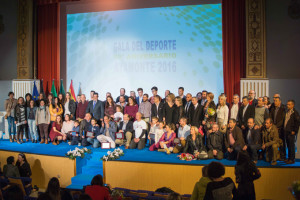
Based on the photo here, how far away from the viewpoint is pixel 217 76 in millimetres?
9516

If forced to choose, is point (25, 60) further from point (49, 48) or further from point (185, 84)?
point (185, 84)

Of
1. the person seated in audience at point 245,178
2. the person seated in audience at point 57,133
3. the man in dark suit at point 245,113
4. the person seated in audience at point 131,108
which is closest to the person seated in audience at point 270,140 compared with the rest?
the man in dark suit at point 245,113

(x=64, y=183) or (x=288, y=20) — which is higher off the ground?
(x=288, y=20)

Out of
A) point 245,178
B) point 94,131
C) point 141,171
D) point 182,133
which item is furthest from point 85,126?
point 245,178

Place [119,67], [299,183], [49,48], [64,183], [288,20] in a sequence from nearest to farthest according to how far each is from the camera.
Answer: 1. [299,183]
2. [64,183]
3. [288,20]
4. [119,67]
5. [49,48]

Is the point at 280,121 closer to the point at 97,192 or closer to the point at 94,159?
the point at 94,159

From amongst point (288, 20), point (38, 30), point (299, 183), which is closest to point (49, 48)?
point (38, 30)

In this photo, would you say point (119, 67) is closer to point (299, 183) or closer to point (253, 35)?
point (253, 35)

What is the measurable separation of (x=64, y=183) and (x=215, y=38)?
5525mm

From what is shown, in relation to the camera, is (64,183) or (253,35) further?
(253,35)

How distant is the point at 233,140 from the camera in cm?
678

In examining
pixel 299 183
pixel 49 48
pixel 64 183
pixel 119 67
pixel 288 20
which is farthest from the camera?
pixel 49 48

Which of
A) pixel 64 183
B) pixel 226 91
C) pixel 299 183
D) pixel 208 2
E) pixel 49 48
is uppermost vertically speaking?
pixel 208 2

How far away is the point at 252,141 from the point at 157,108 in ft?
8.09
